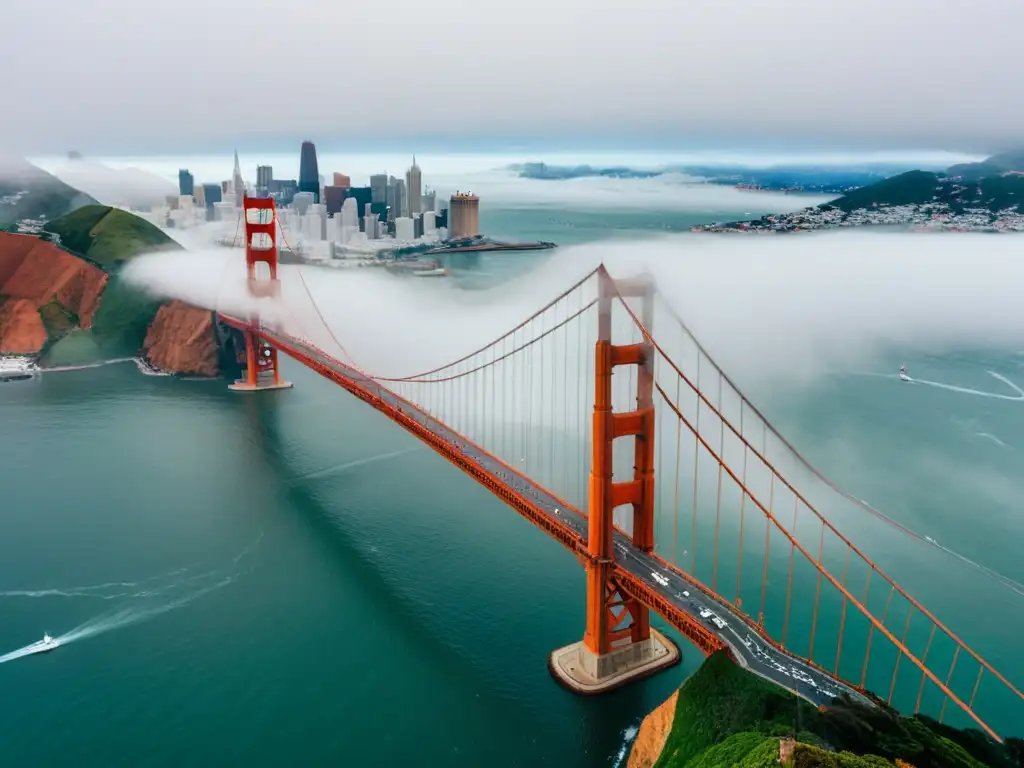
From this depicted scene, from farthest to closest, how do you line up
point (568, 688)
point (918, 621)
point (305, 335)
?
point (305, 335), point (918, 621), point (568, 688)

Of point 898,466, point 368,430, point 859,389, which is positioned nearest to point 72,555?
point 368,430

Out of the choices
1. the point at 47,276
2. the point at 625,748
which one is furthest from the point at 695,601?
the point at 47,276

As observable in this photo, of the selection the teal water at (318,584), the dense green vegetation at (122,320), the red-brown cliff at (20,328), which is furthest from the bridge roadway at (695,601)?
the red-brown cliff at (20,328)

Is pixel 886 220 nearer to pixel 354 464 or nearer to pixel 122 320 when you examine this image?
pixel 354 464

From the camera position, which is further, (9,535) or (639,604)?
(9,535)

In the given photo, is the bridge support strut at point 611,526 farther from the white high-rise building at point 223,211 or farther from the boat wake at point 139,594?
the white high-rise building at point 223,211

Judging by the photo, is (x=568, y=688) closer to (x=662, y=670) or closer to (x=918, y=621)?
(x=662, y=670)
